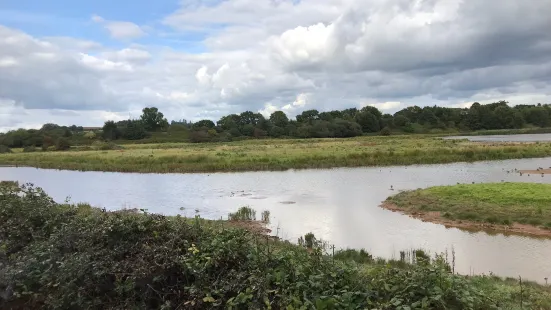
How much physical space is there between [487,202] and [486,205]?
67cm

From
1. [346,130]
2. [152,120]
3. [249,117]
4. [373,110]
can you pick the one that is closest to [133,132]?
[152,120]

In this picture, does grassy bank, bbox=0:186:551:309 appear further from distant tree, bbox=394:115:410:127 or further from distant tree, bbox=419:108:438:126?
distant tree, bbox=419:108:438:126

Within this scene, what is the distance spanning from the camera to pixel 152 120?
145 meters

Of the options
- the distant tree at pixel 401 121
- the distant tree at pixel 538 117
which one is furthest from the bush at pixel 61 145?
Result: the distant tree at pixel 538 117

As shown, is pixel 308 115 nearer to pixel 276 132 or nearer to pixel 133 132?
pixel 276 132

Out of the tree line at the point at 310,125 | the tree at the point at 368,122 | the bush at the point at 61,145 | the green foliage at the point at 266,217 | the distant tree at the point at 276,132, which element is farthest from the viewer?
the tree at the point at 368,122

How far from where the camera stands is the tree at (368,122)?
5468 inches

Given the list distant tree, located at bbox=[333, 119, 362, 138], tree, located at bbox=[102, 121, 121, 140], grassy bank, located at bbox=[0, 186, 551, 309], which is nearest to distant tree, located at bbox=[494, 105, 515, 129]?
distant tree, located at bbox=[333, 119, 362, 138]

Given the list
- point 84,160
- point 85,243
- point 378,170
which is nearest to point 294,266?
point 85,243

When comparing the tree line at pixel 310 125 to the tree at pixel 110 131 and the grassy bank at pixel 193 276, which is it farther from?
the grassy bank at pixel 193 276

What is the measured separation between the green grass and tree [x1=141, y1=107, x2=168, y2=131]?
420 ft

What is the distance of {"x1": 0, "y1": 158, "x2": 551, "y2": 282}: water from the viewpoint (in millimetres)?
14109

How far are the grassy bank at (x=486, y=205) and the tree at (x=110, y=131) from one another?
368 ft

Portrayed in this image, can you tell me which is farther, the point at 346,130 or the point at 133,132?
the point at 346,130
